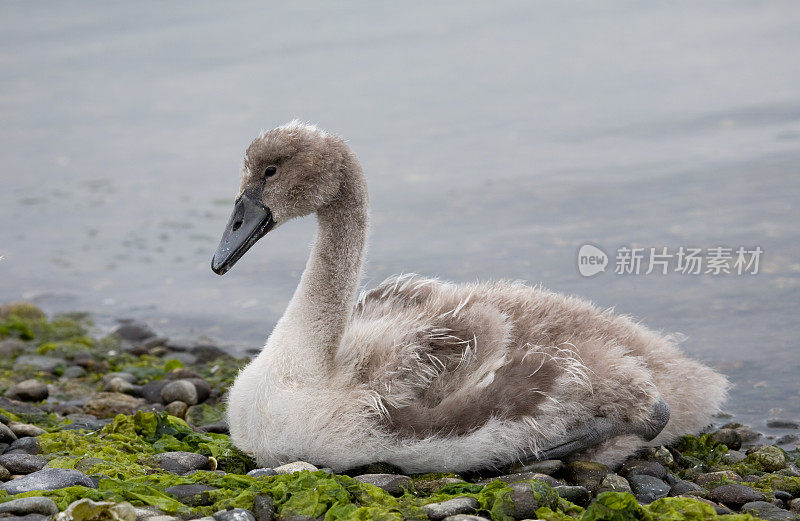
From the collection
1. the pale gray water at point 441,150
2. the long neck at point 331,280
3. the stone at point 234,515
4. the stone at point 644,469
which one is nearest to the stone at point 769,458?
the stone at point 644,469

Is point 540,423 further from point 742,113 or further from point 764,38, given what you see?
point 764,38

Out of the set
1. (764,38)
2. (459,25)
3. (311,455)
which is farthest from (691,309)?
→ (459,25)

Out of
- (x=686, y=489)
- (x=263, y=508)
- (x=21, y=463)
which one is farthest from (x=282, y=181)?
(x=686, y=489)

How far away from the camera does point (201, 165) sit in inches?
557

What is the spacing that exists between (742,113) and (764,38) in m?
3.33

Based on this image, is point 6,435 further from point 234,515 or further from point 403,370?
point 403,370

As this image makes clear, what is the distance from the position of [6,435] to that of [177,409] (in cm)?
155

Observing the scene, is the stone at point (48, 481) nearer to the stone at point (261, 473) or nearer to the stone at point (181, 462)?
the stone at point (181, 462)

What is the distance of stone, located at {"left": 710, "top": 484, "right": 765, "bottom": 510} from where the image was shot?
589 cm

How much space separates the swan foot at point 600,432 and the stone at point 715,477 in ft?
1.25

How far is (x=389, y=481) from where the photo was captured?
5848 mm

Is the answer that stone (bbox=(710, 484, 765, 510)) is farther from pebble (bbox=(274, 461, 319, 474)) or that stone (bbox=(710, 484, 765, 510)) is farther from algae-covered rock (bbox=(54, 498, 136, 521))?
algae-covered rock (bbox=(54, 498, 136, 521))

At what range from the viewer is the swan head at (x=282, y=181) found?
6.52 metres

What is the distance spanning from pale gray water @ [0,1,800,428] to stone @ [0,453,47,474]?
158 inches
